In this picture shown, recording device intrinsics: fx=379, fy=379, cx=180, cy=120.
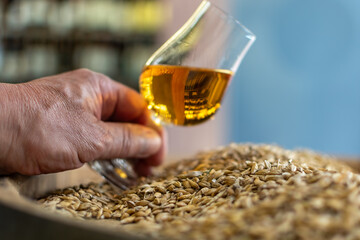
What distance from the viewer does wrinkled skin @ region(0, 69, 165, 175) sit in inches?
25.3

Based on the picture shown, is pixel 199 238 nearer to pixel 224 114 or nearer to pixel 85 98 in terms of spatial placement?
pixel 85 98

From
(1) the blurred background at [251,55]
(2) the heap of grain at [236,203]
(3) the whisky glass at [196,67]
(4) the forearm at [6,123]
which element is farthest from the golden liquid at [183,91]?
(1) the blurred background at [251,55]

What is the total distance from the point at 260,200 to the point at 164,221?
0.14 metres

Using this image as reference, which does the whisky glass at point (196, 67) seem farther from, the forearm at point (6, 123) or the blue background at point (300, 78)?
the blue background at point (300, 78)

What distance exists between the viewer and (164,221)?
1.77 ft

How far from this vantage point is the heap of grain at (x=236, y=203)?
1.29 ft

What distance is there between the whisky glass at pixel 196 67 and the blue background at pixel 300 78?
2.73 meters

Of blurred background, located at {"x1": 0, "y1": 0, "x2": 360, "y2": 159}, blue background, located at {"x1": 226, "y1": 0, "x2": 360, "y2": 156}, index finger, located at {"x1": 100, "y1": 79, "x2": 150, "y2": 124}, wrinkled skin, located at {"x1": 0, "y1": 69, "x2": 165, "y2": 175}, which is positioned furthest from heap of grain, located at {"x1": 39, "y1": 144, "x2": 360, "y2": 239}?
blue background, located at {"x1": 226, "y1": 0, "x2": 360, "y2": 156}

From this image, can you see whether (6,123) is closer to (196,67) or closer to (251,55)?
(196,67)

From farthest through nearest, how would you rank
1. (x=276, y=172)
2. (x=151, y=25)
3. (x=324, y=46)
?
(x=324, y=46)
(x=151, y=25)
(x=276, y=172)

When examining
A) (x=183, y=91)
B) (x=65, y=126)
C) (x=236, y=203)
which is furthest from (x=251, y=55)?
(x=236, y=203)

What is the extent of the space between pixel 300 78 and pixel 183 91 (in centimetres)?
317

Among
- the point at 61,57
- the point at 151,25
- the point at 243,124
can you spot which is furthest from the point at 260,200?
the point at 243,124

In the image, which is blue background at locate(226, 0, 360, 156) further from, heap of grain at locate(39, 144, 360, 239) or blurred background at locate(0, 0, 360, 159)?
heap of grain at locate(39, 144, 360, 239)
